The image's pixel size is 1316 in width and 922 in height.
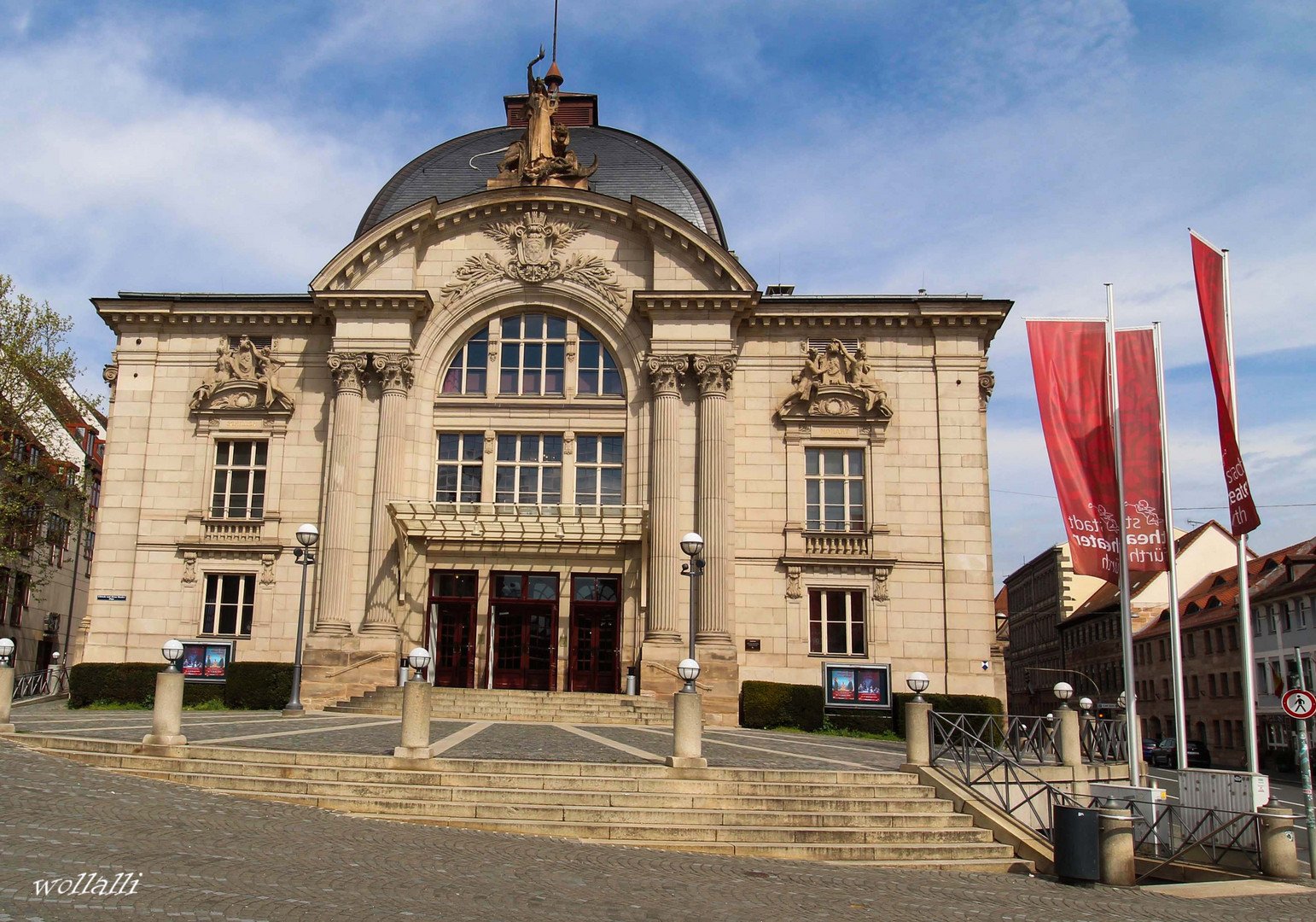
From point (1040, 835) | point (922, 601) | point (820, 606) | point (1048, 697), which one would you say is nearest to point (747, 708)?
point (820, 606)

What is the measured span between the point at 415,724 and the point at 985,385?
21.8m

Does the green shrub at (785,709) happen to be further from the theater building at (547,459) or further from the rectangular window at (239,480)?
the rectangular window at (239,480)

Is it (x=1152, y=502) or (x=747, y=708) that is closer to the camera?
(x=1152, y=502)

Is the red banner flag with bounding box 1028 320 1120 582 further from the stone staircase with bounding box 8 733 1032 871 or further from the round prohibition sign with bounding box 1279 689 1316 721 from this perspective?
the stone staircase with bounding box 8 733 1032 871

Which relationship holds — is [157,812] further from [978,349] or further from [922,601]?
[978,349]

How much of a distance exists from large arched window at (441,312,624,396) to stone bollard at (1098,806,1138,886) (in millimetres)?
21022

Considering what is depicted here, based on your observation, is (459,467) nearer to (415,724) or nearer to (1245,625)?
(415,724)

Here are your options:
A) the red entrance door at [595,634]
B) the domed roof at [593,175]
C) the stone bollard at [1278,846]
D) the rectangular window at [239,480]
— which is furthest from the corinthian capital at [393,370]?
the stone bollard at [1278,846]

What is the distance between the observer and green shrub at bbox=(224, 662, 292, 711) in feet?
94.6

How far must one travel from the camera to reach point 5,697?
19.1 m

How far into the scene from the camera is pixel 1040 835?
50.3 feet

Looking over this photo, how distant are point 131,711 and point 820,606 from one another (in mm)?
17956

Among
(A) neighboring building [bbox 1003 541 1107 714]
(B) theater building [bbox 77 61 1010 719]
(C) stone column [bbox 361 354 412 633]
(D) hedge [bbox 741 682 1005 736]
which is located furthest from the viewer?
(A) neighboring building [bbox 1003 541 1107 714]

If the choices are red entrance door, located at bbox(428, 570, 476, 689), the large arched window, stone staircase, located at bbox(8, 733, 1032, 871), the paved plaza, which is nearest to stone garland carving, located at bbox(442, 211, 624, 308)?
the large arched window
